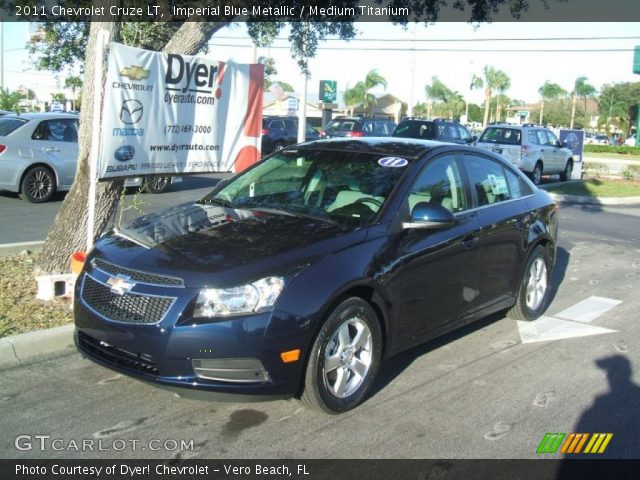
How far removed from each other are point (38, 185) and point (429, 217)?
967 cm

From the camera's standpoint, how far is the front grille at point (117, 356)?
3.73 m

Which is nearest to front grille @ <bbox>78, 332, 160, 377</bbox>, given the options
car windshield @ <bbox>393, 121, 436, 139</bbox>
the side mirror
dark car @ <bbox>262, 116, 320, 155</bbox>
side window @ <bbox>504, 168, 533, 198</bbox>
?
the side mirror

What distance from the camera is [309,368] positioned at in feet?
12.8

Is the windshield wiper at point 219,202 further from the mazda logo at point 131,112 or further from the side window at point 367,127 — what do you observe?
the side window at point 367,127

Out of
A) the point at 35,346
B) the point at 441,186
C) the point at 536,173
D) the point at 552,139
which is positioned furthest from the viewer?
the point at 552,139

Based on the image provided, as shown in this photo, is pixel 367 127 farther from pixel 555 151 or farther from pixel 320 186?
pixel 320 186

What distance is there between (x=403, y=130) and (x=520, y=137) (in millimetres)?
3639

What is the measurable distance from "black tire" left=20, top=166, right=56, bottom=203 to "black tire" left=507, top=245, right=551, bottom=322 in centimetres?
917

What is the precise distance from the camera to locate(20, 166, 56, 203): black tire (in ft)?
39.4

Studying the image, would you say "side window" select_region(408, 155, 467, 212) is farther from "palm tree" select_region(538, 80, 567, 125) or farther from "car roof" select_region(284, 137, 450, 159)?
"palm tree" select_region(538, 80, 567, 125)

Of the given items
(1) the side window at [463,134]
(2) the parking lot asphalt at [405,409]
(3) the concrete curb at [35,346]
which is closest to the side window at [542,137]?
(1) the side window at [463,134]

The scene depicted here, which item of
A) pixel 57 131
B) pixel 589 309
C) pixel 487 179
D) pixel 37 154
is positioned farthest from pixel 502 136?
pixel 487 179

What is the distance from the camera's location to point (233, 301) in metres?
3.66

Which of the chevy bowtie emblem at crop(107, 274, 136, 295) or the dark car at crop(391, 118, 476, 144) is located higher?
the dark car at crop(391, 118, 476, 144)
